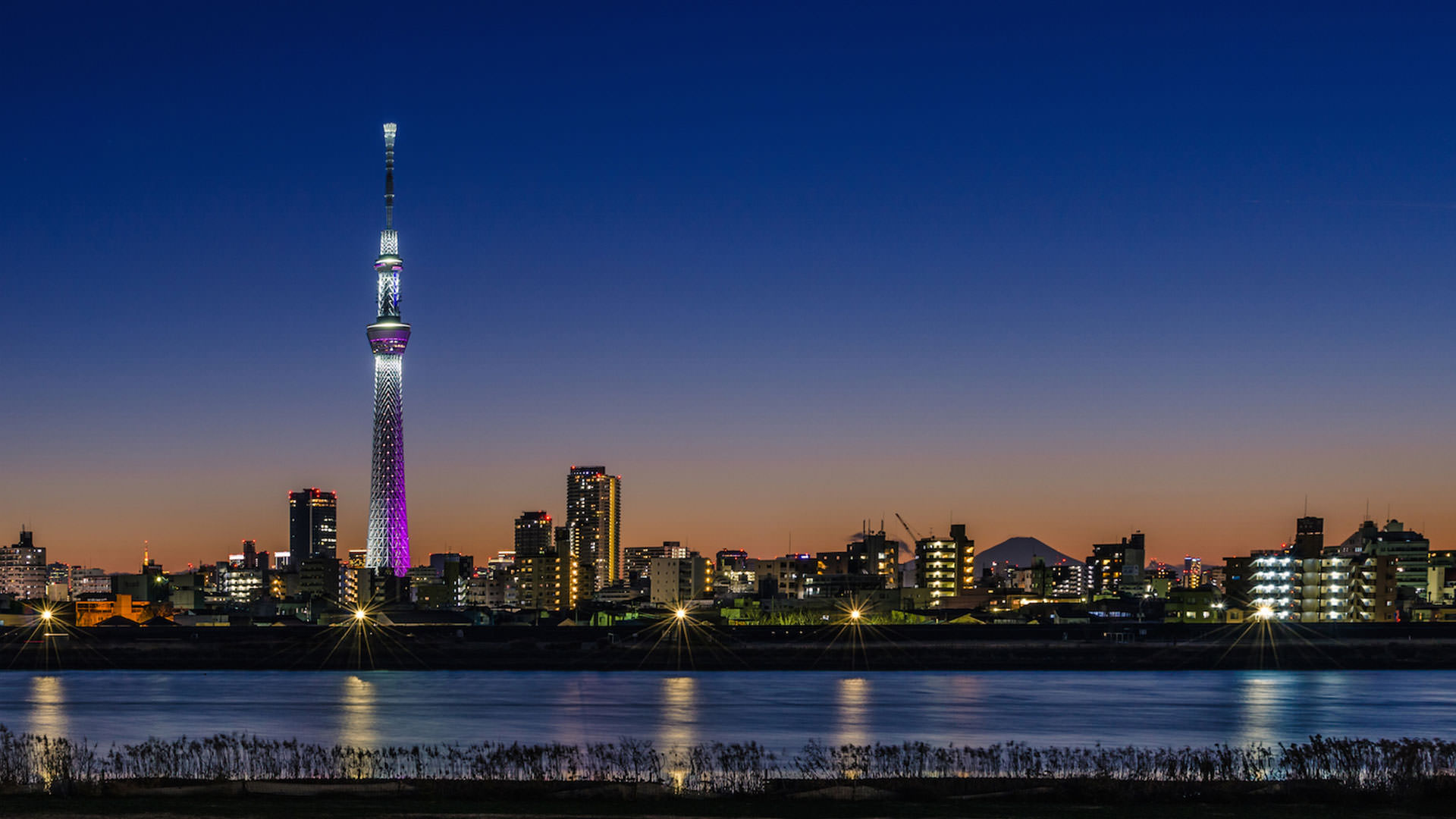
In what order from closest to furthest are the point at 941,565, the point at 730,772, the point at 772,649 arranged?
the point at 730,772 → the point at 772,649 → the point at 941,565

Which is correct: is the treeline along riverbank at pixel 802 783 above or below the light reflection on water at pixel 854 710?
above

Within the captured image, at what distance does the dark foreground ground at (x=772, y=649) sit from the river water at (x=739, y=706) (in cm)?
453

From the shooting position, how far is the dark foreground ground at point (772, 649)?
89500mm

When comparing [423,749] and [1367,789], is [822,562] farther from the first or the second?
[1367,789]

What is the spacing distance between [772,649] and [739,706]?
101 feet

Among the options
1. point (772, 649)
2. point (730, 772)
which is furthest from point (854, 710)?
point (772, 649)

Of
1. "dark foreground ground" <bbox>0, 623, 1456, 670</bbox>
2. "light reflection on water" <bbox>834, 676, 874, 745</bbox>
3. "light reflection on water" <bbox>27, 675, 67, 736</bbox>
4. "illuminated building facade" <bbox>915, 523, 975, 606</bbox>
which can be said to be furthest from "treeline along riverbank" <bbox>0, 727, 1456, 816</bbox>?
"illuminated building facade" <bbox>915, 523, 975, 606</bbox>

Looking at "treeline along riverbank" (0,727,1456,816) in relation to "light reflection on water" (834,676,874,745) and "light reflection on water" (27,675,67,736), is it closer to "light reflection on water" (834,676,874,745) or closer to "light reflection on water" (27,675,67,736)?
"light reflection on water" (834,676,874,745)

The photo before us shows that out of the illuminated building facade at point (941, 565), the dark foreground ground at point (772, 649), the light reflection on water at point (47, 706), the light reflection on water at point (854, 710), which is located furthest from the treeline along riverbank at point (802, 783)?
the illuminated building facade at point (941, 565)

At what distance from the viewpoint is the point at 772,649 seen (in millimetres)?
91188

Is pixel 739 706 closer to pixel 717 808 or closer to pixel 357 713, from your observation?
pixel 357 713

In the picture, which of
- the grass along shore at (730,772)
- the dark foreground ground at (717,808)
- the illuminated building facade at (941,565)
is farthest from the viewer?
the illuminated building facade at (941,565)

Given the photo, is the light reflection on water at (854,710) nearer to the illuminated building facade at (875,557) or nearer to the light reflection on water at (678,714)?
the light reflection on water at (678,714)

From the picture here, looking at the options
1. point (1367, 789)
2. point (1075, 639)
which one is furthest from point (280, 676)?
point (1367, 789)
